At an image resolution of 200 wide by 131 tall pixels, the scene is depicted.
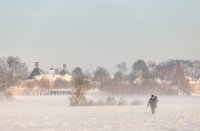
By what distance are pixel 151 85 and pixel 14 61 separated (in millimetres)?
39556

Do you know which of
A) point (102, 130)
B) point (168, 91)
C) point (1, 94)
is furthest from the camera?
point (168, 91)

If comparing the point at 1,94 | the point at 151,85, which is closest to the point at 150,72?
the point at 151,85

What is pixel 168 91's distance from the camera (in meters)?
131

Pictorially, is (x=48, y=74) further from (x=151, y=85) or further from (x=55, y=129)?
(x=55, y=129)

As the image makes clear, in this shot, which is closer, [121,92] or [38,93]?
[121,92]

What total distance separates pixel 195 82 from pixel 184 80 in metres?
24.1

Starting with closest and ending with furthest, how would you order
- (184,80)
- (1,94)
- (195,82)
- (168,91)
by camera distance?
(1,94) < (168,91) < (184,80) < (195,82)

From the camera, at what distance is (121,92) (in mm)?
122250

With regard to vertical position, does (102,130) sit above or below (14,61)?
below

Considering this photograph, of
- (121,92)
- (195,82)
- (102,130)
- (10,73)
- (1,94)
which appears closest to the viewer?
(102,130)

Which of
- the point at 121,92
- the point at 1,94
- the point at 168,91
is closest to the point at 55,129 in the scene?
the point at 1,94

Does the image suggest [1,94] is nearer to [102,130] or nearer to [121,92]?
[121,92]

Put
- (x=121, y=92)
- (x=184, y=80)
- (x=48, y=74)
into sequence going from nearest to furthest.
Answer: (x=121, y=92) → (x=184, y=80) → (x=48, y=74)

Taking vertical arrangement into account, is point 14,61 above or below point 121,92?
above
